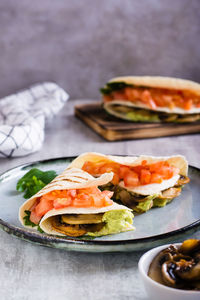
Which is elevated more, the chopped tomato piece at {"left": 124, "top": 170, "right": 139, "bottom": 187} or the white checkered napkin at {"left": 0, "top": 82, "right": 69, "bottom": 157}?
the chopped tomato piece at {"left": 124, "top": 170, "right": 139, "bottom": 187}

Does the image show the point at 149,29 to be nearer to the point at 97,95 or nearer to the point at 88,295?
the point at 97,95

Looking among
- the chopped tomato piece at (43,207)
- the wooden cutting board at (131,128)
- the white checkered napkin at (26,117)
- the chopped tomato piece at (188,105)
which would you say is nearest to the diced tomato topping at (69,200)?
the chopped tomato piece at (43,207)

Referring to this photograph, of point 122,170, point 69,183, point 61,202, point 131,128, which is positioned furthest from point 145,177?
point 131,128

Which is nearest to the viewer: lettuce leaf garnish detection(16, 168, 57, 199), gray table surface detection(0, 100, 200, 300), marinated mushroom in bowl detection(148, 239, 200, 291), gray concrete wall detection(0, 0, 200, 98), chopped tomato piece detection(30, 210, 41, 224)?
marinated mushroom in bowl detection(148, 239, 200, 291)

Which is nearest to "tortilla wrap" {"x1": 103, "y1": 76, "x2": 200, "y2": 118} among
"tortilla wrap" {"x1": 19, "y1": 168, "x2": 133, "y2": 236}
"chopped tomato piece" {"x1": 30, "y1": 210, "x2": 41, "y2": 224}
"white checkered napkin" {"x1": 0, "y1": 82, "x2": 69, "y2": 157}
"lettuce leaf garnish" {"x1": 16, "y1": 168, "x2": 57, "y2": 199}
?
"white checkered napkin" {"x1": 0, "y1": 82, "x2": 69, "y2": 157}

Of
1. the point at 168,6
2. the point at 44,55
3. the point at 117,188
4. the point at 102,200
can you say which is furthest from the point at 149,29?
the point at 102,200

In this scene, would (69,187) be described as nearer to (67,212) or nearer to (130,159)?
(67,212)

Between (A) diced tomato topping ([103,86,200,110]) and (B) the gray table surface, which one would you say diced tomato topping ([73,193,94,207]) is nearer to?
(B) the gray table surface
